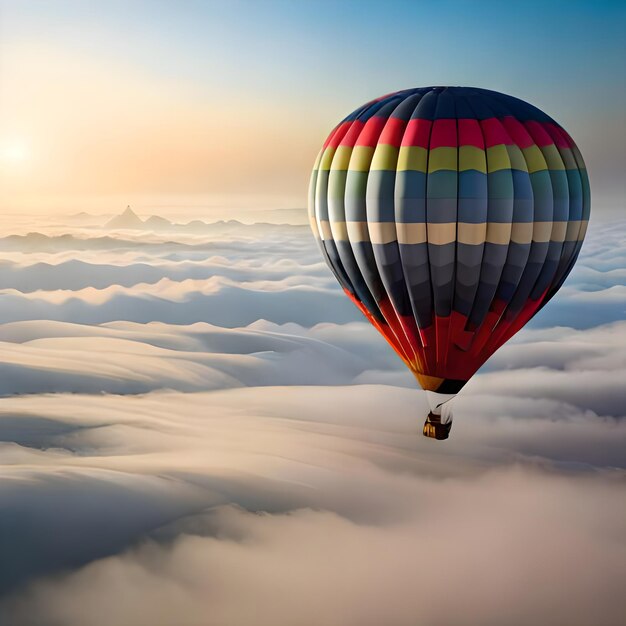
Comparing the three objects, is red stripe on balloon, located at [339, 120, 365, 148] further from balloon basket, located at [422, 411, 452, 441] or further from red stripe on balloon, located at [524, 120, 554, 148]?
balloon basket, located at [422, 411, 452, 441]

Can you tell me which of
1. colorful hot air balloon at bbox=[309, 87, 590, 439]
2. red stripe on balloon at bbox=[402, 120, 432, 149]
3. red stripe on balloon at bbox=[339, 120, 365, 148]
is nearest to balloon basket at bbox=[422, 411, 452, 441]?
colorful hot air balloon at bbox=[309, 87, 590, 439]

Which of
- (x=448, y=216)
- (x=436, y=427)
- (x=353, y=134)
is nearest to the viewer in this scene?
(x=448, y=216)

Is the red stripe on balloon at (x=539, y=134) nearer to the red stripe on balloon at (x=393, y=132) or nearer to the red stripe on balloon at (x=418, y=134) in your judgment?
Result: the red stripe on balloon at (x=418, y=134)

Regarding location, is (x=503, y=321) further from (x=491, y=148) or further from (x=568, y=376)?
(x=568, y=376)

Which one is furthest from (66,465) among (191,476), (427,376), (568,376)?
(568,376)

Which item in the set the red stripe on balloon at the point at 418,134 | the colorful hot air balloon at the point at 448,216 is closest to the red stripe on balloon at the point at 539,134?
the colorful hot air balloon at the point at 448,216

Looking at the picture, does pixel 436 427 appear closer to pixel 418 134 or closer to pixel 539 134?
pixel 418 134

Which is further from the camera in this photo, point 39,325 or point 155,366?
point 39,325

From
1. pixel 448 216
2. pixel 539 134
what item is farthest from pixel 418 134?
pixel 539 134
